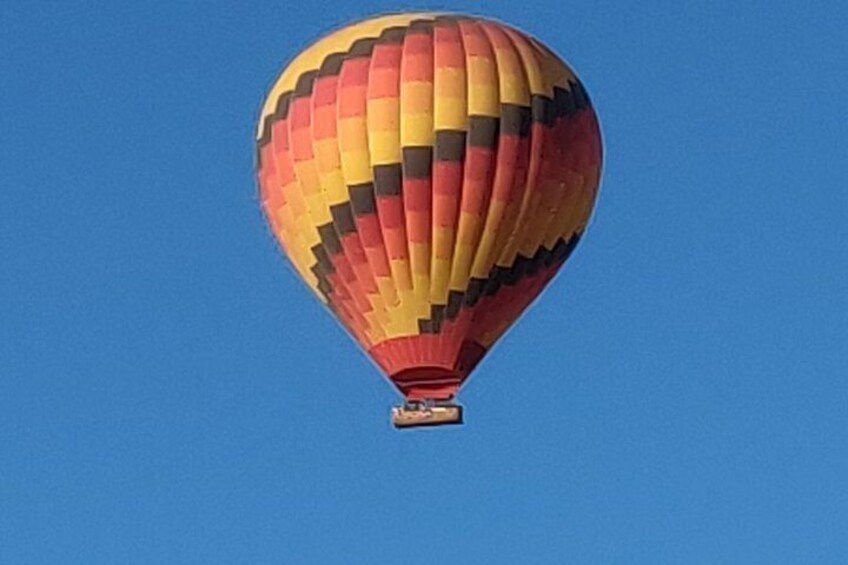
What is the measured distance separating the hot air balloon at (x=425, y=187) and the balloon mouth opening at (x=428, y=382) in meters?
0.01

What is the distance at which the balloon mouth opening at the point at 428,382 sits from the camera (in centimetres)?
10938

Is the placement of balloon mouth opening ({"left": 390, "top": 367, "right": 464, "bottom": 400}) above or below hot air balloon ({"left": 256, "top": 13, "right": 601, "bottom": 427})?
below

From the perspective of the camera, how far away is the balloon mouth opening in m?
109

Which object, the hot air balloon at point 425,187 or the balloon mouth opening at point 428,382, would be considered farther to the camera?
the balloon mouth opening at point 428,382

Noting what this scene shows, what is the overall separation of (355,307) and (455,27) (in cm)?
387

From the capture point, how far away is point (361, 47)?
361 feet

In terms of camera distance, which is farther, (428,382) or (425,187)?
(428,382)

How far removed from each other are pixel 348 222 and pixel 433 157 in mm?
1398

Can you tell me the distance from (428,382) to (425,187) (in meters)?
2.53

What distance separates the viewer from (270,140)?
110438 mm

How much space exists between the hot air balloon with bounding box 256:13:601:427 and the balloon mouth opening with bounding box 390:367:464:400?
0.01 metres

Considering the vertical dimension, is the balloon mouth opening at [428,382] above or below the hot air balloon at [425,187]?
below

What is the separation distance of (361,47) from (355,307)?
3.35 m

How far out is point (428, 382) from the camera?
359 ft
